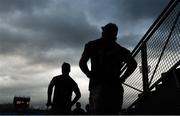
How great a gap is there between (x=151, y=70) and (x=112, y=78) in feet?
11.4

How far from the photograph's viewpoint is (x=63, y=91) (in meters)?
6.45

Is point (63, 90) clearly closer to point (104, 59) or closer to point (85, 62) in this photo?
point (85, 62)

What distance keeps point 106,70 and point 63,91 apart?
245cm

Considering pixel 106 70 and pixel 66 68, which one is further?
pixel 66 68

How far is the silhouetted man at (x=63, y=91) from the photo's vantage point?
6.34 meters

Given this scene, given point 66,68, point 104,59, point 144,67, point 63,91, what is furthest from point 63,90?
point 104,59

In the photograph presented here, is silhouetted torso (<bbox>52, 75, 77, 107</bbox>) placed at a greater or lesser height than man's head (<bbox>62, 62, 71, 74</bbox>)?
lesser

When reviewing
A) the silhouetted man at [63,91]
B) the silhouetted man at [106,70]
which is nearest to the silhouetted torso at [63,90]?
the silhouetted man at [63,91]

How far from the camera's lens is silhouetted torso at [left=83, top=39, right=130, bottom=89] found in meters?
4.12

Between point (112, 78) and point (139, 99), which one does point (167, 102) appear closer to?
point (139, 99)

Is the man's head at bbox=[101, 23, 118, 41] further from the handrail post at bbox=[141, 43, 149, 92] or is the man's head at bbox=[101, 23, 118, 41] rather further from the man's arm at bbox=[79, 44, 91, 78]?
the handrail post at bbox=[141, 43, 149, 92]

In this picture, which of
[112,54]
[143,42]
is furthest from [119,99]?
[143,42]

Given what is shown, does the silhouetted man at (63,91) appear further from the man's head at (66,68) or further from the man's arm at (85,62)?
the man's arm at (85,62)

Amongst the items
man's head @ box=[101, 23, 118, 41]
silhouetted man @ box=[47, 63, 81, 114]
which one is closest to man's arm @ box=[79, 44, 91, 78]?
man's head @ box=[101, 23, 118, 41]
